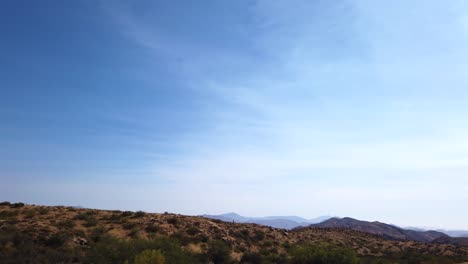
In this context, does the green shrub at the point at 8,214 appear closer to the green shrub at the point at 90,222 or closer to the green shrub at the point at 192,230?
the green shrub at the point at 90,222

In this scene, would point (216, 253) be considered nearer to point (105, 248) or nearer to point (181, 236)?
point (181, 236)

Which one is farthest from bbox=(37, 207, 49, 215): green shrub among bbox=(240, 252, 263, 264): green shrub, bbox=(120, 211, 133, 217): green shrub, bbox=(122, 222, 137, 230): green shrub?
bbox=(240, 252, 263, 264): green shrub

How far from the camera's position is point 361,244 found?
55.8m

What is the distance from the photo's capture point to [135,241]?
2281 cm

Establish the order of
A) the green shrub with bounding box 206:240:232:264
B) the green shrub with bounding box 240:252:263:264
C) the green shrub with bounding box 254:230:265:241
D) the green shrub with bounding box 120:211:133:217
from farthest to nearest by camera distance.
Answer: the green shrub with bounding box 254:230:265:241 → the green shrub with bounding box 120:211:133:217 → the green shrub with bounding box 240:252:263:264 → the green shrub with bounding box 206:240:232:264

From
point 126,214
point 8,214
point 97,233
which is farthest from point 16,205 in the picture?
point 97,233

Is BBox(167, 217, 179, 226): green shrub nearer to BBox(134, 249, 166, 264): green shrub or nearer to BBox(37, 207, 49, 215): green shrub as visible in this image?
BBox(37, 207, 49, 215): green shrub

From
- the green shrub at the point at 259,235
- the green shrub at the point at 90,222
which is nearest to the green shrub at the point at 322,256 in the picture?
the green shrub at the point at 259,235

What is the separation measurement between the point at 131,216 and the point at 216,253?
13.6 m

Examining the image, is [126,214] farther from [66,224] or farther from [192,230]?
[192,230]

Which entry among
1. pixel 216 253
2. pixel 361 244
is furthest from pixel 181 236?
pixel 361 244

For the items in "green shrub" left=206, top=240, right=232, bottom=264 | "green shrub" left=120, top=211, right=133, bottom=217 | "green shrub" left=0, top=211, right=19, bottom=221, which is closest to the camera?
"green shrub" left=206, top=240, right=232, bottom=264

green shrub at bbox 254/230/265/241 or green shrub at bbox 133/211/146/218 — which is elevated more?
green shrub at bbox 133/211/146/218

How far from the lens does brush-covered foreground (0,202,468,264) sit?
66.8ft
